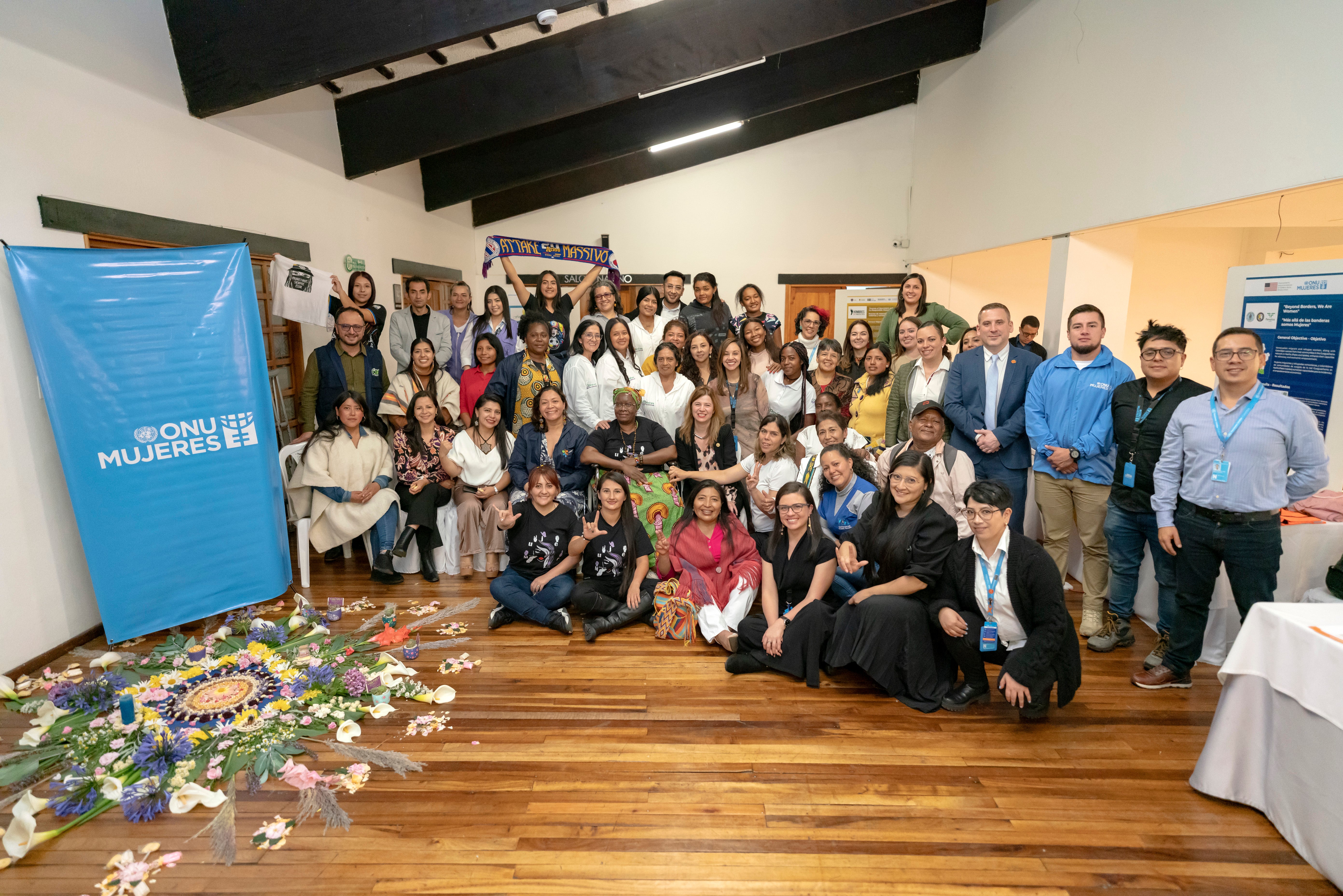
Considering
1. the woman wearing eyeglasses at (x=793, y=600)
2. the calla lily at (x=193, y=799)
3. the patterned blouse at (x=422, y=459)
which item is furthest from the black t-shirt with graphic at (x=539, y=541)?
the calla lily at (x=193, y=799)

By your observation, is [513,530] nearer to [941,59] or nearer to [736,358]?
[736,358]

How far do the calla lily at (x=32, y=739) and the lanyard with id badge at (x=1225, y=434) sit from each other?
190 inches

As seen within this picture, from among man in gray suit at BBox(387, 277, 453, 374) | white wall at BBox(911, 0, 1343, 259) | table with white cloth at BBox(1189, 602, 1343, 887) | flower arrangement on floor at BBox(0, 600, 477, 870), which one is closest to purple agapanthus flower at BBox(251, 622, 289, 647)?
flower arrangement on floor at BBox(0, 600, 477, 870)

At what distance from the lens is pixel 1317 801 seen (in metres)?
2.02

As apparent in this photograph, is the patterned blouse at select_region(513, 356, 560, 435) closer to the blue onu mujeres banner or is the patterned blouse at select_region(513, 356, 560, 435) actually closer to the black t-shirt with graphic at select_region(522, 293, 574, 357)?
the black t-shirt with graphic at select_region(522, 293, 574, 357)

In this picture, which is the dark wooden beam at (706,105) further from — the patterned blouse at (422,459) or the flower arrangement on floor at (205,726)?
the flower arrangement on floor at (205,726)

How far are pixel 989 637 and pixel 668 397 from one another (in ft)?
8.03

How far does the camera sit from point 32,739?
8.53 ft

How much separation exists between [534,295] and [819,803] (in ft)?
14.5

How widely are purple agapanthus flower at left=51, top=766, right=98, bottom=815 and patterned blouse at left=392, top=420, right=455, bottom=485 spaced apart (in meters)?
2.38

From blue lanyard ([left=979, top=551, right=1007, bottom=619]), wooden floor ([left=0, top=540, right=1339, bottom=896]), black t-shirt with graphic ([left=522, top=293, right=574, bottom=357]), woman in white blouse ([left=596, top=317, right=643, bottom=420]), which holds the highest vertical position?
black t-shirt with graphic ([left=522, top=293, right=574, bottom=357])

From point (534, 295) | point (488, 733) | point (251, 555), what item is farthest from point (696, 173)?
point (488, 733)

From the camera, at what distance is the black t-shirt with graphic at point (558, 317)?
5145 millimetres

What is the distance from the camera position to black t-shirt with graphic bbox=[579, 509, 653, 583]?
150 inches
